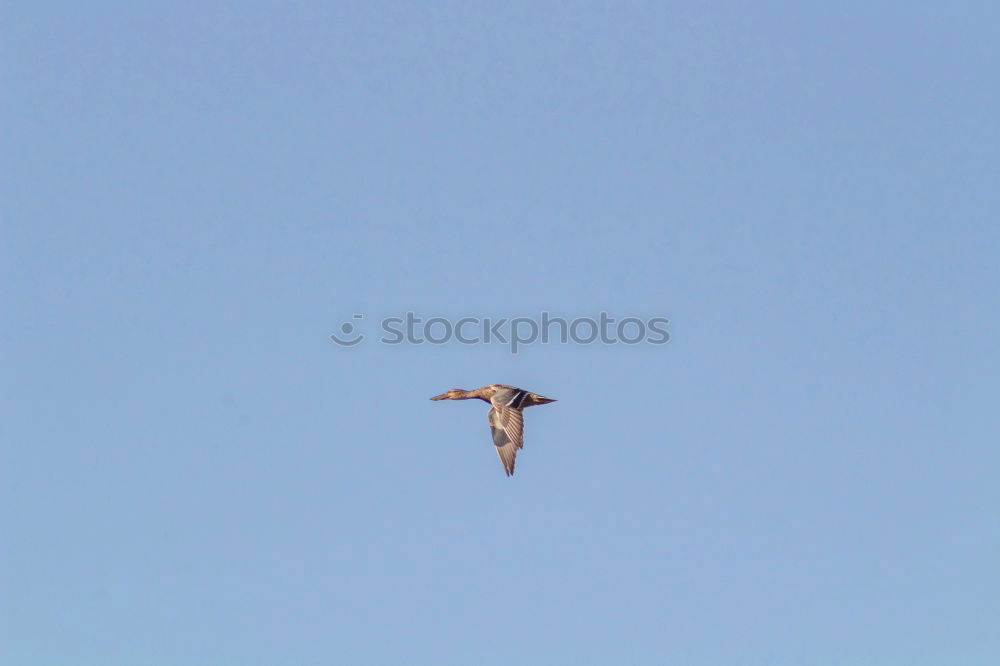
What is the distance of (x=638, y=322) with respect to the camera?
A: 177 metres

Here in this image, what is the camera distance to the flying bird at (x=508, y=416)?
166 meters

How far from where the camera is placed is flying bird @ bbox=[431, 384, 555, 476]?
166 meters

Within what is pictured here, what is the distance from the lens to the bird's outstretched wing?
544ft

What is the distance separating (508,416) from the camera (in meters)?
168

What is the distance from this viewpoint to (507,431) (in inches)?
6575

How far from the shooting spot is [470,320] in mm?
175500

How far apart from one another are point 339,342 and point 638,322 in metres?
11.7

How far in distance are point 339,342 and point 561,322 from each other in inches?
339

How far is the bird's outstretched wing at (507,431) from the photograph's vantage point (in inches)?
6531

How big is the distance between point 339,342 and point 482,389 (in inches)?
295

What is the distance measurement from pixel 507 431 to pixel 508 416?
737mm

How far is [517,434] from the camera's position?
16700cm

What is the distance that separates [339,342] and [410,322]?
293 cm

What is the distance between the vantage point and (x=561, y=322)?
17550cm
